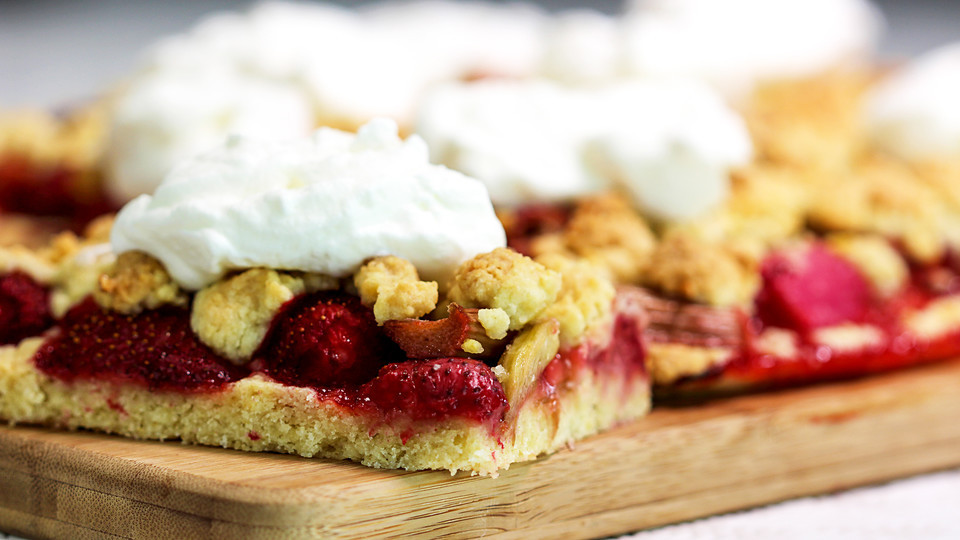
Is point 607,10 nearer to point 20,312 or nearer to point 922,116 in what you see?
point 922,116

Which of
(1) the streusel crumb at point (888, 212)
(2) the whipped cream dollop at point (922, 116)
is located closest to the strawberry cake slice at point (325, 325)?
(1) the streusel crumb at point (888, 212)

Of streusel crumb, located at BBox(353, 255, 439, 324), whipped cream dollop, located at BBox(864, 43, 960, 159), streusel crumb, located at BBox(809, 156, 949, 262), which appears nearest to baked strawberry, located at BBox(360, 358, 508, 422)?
streusel crumb, located at BBox(353, 255, 439, 324)

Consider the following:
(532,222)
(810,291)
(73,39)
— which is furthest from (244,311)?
(73,39)

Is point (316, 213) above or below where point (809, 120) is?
above

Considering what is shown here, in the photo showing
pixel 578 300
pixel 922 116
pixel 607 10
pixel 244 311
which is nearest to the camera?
pixel 244 311

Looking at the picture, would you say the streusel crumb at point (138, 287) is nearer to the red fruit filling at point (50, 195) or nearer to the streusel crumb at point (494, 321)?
the streusel crumb at point (494, 321)

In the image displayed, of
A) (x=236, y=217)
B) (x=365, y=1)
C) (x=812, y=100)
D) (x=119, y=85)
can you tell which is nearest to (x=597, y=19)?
(x=812, y=100)

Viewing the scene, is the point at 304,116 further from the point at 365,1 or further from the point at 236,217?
the point at 365,1
